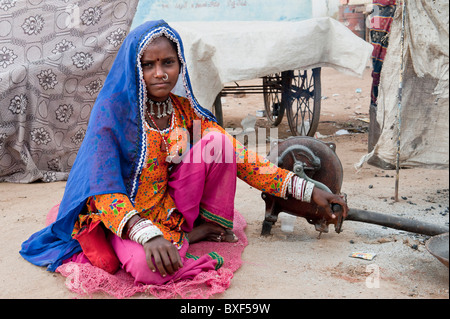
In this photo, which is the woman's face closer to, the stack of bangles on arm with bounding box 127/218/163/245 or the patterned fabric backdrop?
the stack of bangles on arm with bounding box 127/218/163/245

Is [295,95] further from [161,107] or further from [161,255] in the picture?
[161,255]

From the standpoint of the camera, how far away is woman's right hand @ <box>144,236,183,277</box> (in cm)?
235

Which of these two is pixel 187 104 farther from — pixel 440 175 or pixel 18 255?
pixel 440 175

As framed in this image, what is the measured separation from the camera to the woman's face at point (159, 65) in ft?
8.43

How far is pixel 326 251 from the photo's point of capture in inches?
117

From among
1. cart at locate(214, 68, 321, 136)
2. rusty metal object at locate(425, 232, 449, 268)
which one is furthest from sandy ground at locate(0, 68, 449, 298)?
cart at locate(214, 68, 321, 136)

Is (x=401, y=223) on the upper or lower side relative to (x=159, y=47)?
lower

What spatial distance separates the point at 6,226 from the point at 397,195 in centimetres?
277

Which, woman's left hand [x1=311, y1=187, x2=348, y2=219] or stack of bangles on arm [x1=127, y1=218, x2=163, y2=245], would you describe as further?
woman's left hand [x1=311, y1=187, x2=348, y2=219]

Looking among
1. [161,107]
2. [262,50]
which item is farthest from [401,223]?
[262,50]

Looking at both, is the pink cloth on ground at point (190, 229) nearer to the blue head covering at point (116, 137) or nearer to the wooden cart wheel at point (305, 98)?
the blue head covering at point (116, 137)

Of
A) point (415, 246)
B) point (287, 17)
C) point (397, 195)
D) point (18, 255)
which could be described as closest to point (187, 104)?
point (18, 255)

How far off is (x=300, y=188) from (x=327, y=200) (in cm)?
16
